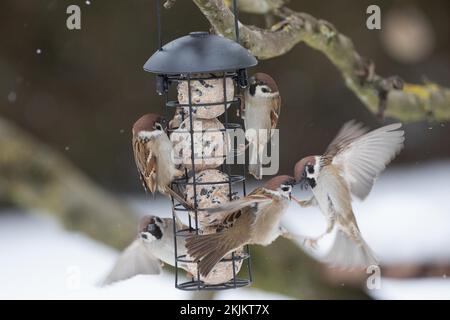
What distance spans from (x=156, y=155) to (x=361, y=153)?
25.6 inches

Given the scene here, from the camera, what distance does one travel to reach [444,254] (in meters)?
4.91

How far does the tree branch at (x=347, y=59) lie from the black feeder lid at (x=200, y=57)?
305 millimetres

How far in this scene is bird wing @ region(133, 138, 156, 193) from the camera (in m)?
2.51

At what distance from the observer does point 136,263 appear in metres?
2.81

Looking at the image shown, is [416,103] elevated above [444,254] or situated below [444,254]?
above

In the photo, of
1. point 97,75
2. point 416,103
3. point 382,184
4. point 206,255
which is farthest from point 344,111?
point 206,255

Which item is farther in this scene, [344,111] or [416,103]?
[344,111]

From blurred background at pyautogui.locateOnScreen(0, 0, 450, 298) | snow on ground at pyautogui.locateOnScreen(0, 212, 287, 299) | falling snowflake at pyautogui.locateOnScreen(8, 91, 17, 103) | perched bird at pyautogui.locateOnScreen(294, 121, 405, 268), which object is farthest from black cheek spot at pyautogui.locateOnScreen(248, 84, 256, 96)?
falling snowflake at pyautogui.locateOnScreen(8, 91, 17, 103)

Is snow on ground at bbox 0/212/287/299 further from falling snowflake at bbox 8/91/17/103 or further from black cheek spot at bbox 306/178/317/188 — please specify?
black cheek spot at bbox 306/178/317/188

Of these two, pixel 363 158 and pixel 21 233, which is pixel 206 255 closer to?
pixel 363 158

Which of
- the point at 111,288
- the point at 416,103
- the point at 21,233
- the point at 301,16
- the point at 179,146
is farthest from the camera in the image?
the point at 21,233
